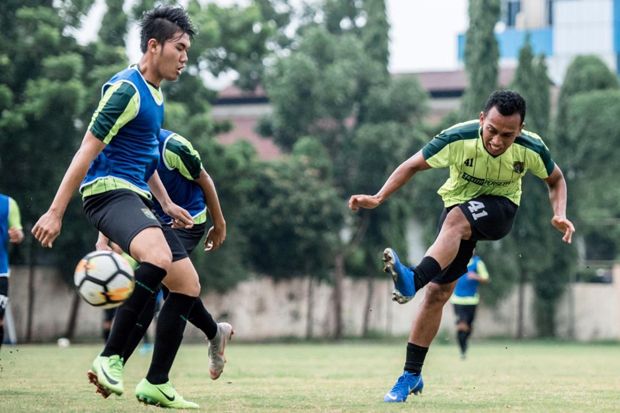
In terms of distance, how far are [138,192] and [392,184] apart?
6.52ft

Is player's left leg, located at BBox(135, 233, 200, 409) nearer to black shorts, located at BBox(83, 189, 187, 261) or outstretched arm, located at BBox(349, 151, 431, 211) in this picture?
black shorts, located at BBox(83, 189, 187, 261)

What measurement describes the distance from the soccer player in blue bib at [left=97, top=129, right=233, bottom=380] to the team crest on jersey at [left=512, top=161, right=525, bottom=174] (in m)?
2.20

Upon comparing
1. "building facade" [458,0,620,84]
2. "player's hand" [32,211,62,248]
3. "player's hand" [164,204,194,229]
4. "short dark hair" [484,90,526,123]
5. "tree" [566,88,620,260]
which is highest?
"building facade" [458,0,620,84]

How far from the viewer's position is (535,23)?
71.4 metres

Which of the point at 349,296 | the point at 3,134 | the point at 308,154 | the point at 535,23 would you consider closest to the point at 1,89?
the point at 3,134

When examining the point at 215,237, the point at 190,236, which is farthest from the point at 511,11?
the point at 215,237

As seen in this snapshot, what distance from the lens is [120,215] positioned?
7.24m

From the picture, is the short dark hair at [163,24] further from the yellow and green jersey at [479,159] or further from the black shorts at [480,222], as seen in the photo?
the black shorts at [480,222]

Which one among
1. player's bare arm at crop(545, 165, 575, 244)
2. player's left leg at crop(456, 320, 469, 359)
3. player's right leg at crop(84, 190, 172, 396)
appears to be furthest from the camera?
player's left leg at crop(456, 320, 469, 359)

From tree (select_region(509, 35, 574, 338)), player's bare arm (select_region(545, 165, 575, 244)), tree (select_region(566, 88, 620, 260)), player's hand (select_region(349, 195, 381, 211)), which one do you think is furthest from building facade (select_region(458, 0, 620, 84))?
player's hand (select_region(349, 195, 381, 211))

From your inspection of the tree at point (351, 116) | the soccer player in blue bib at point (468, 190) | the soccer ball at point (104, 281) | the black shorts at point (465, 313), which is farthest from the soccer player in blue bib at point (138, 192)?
the tree at point (351, 116)

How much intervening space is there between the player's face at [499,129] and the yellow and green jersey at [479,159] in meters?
0.16

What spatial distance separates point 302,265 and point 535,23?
4128 centimetres

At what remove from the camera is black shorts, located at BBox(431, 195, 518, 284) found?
8.83m
